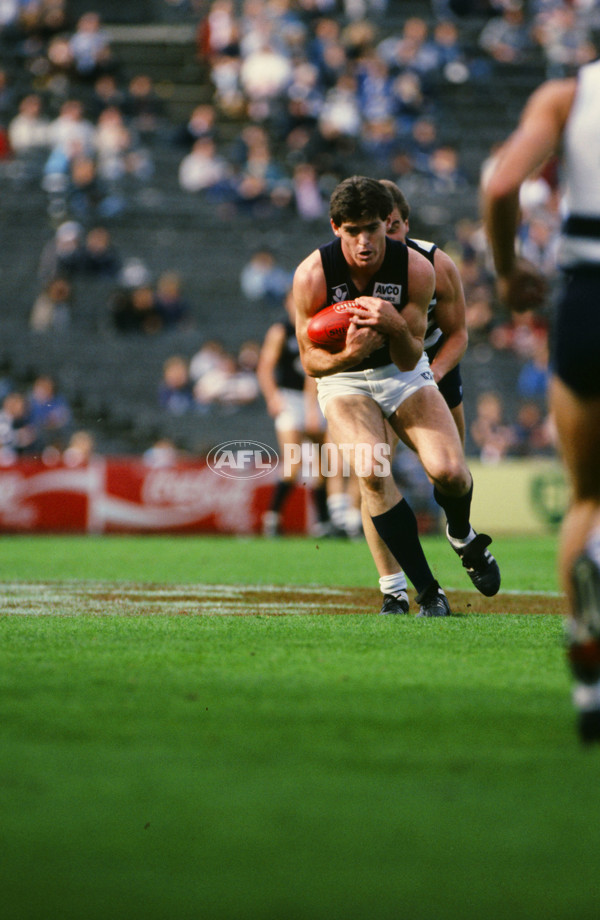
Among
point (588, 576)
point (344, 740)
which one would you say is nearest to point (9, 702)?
point (344, 740)

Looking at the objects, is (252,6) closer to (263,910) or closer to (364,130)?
(364,130)

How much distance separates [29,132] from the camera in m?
19.5

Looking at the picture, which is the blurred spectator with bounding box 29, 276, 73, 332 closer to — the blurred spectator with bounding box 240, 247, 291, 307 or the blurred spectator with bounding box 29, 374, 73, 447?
the blurred spectator with bounding box 29, 374, 73, 447

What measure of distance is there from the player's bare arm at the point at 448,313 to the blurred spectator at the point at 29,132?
1404 cm

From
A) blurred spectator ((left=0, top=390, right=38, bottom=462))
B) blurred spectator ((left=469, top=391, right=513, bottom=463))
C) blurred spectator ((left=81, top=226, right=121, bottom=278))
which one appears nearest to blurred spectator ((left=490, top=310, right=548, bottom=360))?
blurred spectator ((left=469, top=391, right=513, bottom=463))

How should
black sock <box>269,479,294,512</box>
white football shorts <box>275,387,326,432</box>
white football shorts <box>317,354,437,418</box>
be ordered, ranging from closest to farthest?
white football shorts <box>317,354,437,418</box>
white football shorts <box>275,387,326,432</box>
black sock <box>269,479,294,512</box>

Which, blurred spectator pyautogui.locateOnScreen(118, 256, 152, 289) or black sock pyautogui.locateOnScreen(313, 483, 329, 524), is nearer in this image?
black sock pyautogui.locateOnScreen(313, 483, 329, 524)

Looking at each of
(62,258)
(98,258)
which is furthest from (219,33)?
(62,258)

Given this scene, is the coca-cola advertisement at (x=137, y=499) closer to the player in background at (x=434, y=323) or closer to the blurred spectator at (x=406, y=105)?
the blurred spectator at (x=406, y=105)

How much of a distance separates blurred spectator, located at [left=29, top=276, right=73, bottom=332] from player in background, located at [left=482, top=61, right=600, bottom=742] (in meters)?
14.7

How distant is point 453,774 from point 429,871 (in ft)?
1.99

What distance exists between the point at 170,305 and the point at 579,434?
1498 cm

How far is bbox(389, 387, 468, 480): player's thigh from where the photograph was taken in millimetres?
6109

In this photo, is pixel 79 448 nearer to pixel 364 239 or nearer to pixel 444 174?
pixel 444 174
